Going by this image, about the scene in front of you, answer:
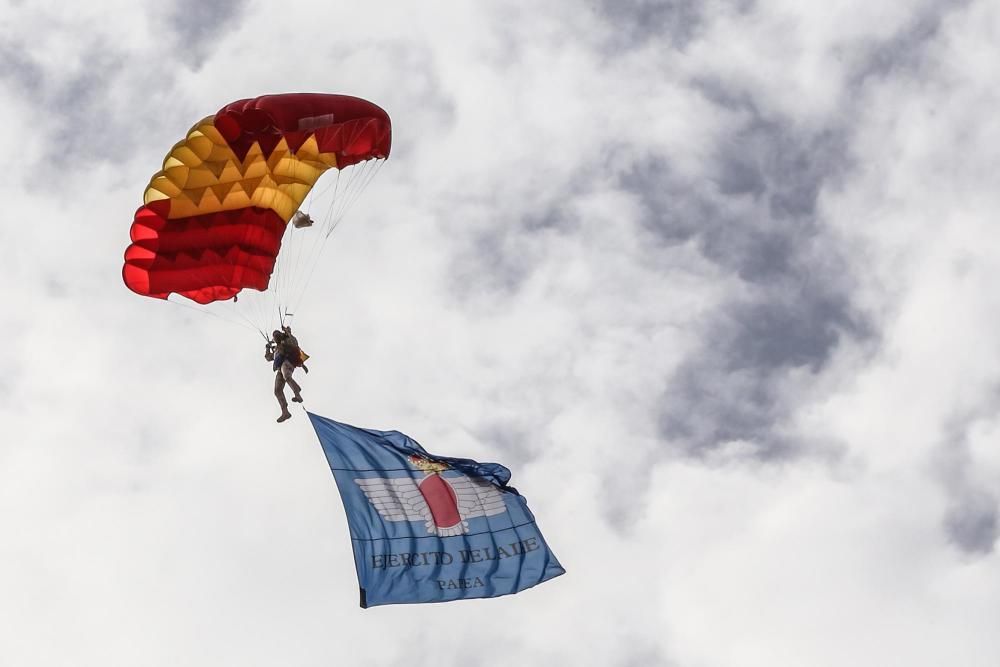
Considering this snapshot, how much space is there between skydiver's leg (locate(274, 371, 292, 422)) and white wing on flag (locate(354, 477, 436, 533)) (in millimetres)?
1969

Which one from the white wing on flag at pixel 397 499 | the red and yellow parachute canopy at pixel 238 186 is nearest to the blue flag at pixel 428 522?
the white wing on flag at pixel 397 499

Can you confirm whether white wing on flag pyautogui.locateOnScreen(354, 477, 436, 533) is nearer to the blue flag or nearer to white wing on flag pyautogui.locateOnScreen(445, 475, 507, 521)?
the blue flag

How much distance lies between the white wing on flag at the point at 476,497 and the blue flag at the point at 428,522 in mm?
15

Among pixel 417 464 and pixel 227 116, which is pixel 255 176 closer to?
pixel 227 116

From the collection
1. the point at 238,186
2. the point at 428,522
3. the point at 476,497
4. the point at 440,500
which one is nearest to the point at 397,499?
the point at 428,522

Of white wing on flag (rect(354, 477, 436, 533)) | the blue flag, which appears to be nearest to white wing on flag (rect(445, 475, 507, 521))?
the blue flag

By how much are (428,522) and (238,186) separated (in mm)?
6034

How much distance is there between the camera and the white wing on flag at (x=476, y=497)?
86.1ft

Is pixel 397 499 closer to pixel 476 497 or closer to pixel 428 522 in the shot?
pixel 428 522

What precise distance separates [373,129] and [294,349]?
363 cm

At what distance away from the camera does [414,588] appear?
2488cm

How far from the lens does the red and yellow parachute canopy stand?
26547 millimetres

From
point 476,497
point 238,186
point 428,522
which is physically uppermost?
point 238,186

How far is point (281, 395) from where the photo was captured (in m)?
27.1
